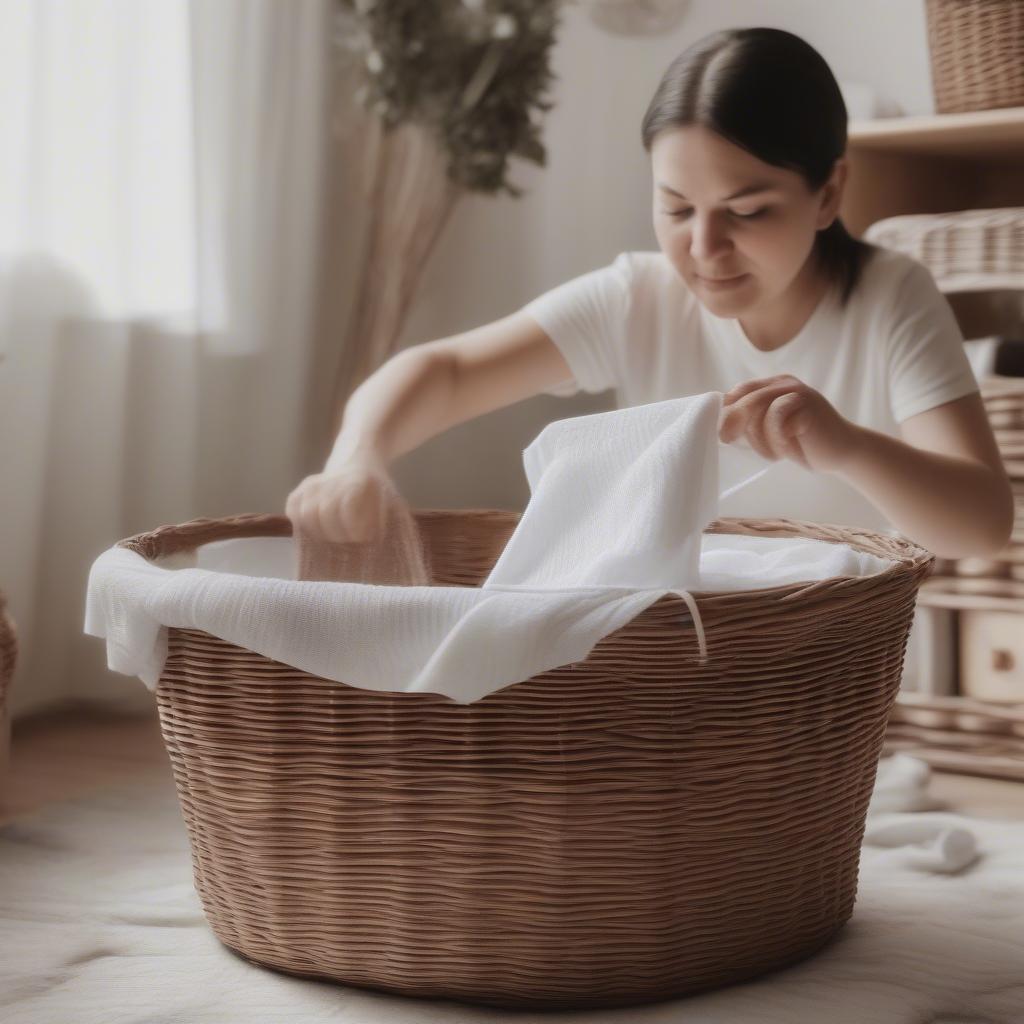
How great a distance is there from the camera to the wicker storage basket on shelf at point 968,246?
1.49 meters

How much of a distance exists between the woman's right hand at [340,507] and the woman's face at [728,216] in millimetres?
314

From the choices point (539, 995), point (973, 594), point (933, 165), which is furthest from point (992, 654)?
point (539, 995)

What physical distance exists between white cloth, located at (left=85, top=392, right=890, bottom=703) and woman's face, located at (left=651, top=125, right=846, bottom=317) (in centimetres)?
23

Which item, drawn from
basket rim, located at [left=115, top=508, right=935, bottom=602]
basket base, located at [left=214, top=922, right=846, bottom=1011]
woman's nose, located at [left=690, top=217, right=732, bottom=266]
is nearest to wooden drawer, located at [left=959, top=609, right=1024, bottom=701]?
basket rim, located at [left=115, top=508, right=935, bottom=602]

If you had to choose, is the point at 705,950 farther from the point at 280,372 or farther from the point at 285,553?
the point at 280,372

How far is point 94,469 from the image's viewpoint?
1.57 meters

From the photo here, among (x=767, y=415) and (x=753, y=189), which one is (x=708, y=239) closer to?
(x=753, y=189)

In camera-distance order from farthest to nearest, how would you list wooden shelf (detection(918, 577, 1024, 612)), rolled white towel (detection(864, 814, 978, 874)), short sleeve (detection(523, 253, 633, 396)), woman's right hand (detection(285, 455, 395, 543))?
wooden shelf (detection(918, 577, 1024, 612))
short sleeve (detection(523, 253, 633, 396))
rolled white towel (detection(864, 814, 978, 874))
woman's right hand (detection(285, 455, 395, 543))

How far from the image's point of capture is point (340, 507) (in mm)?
985

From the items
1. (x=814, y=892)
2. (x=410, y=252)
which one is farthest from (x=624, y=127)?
(x=814, y=892)

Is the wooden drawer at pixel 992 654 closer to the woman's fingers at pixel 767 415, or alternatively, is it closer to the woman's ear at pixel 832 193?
the woman's ear at pixel 832 193

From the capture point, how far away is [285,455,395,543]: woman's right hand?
98 cm

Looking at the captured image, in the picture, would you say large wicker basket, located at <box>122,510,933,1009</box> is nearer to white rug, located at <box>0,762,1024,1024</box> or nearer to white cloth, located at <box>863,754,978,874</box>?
white rug, located at <box>0,762,1024,1024</box>

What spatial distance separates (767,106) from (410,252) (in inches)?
34.8
